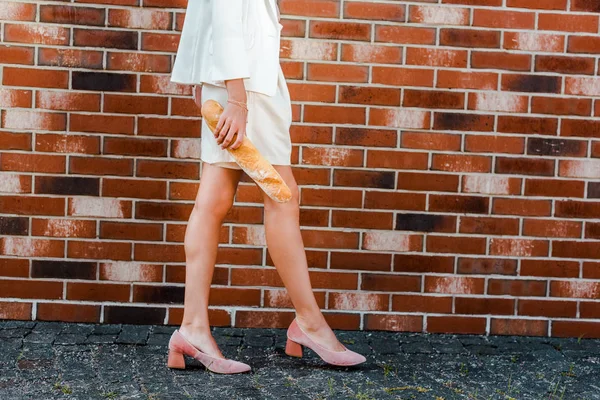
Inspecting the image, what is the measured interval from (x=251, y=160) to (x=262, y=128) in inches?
8.4

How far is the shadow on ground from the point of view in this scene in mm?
3104

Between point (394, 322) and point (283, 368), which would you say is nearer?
point (283, 368)

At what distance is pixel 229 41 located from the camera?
3.03m

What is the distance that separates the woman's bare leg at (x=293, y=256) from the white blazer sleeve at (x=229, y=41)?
18.4 inches

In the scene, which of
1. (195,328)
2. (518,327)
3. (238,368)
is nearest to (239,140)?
(195,328)

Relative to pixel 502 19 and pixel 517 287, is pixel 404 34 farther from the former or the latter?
pixel 517 287

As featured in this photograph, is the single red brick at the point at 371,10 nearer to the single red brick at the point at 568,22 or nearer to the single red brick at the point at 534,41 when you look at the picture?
the single red brick at the point at 534,41

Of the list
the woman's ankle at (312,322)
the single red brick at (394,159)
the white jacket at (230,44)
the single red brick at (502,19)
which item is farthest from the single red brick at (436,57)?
the woman's ankle at (312,322)

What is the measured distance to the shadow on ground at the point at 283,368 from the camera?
3.10m

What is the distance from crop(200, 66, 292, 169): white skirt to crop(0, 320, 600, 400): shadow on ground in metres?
0.80

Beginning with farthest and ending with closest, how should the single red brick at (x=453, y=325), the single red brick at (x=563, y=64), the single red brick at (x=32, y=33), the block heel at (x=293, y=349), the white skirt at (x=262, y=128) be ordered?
1. the single red brick at (x=453, y=325)
2. the single red brick at (x=563, y=64)
3. the single red brick at (x=32, y=33)
4. the block heel at (x=293, y=349)
5. the white skirt at (x=262, y=128)

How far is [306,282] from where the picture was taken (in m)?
3.43

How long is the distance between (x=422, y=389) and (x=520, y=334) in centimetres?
110

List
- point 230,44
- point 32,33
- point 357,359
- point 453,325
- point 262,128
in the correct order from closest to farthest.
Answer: point 230,44
point 262,128
point 357,359
point 32,33
point 453,325
